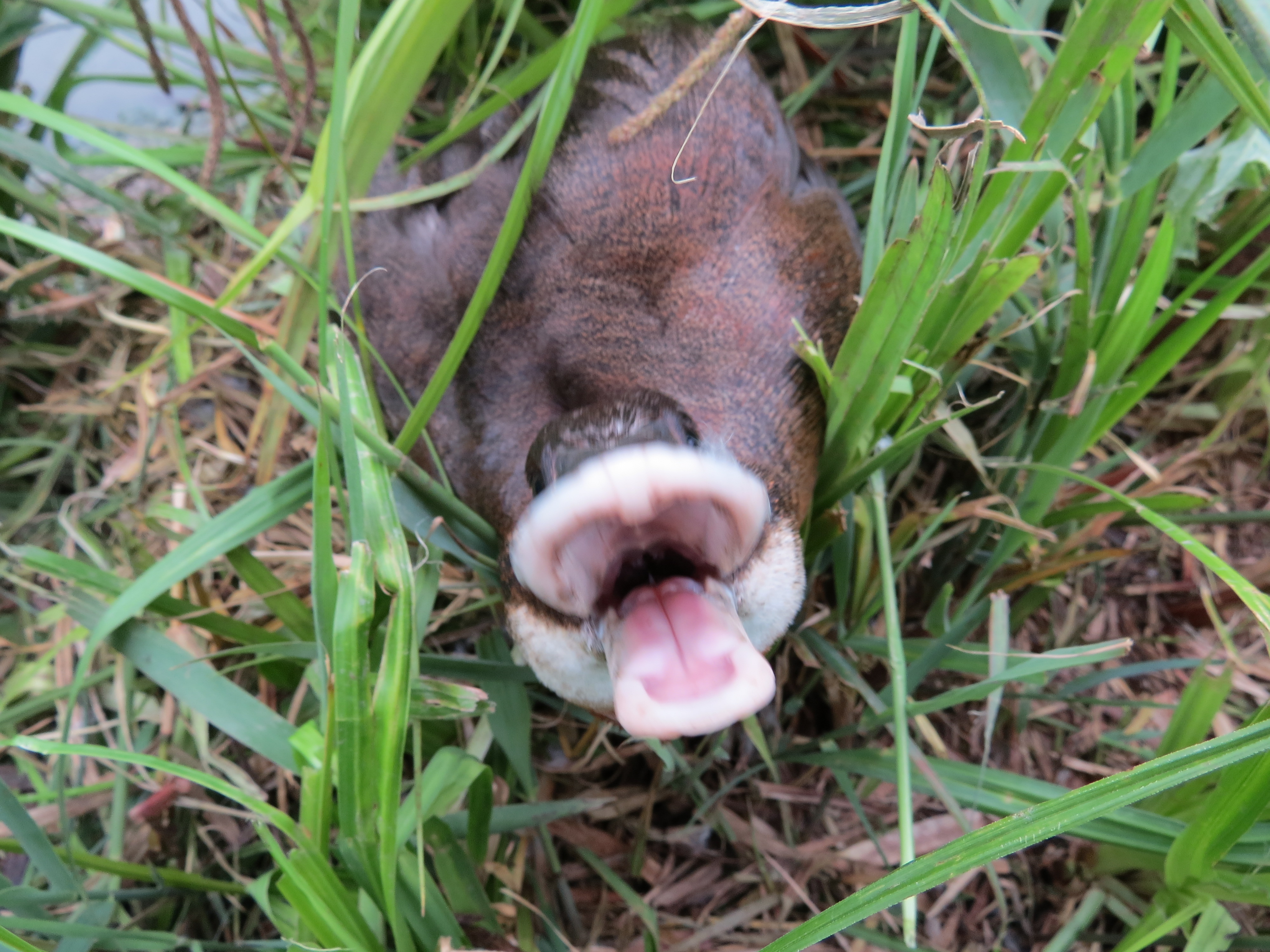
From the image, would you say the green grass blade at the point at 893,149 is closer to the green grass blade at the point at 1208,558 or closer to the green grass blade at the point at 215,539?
the green grass blade at the point at 1208,558

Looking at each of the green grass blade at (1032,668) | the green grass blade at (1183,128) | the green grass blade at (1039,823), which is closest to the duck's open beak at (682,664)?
the green grass blade at (1039,823)

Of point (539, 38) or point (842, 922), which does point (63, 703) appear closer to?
point (842, 922)

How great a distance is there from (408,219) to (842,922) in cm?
150

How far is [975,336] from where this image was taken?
61.8 inches

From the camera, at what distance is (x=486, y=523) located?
1395mm

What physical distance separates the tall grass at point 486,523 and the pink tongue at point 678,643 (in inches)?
10.5

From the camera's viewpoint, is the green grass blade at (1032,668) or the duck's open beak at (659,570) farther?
the green grass blade at (1032,668)

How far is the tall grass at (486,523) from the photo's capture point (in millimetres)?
1065

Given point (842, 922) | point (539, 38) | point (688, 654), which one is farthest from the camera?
point (539, 38)

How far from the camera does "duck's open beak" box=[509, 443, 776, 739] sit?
916mm

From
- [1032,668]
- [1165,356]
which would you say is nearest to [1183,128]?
[1165,356]

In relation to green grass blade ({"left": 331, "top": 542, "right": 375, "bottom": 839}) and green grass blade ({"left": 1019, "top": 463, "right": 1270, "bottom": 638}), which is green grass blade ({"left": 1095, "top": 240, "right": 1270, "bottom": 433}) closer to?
green grass blade ({"left": 1019, "top": 463, "right": 1270, "bottom": 638})

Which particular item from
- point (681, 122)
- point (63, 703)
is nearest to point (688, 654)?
point (681, 122)

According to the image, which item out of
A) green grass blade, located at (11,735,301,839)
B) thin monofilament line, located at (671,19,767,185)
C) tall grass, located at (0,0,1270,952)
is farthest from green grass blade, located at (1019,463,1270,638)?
green grass blade, located at (11,735,301,839)
